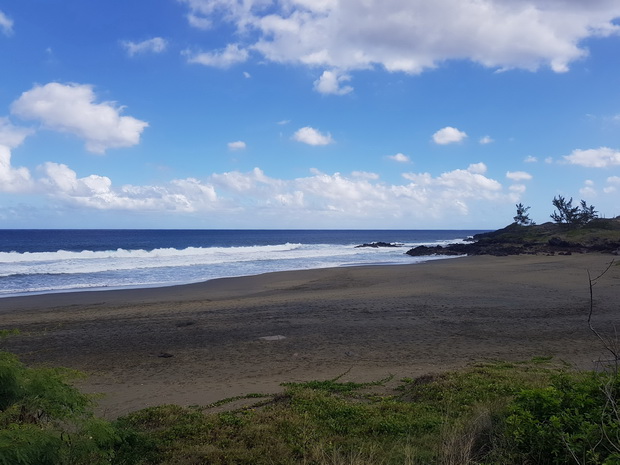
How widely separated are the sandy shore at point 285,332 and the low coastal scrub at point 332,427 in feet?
5.50

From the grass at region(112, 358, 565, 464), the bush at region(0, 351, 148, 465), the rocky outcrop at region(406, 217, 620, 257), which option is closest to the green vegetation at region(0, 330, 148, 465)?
the bush at region(0, 351, 148, 465)

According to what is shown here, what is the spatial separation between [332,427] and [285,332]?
279 inches

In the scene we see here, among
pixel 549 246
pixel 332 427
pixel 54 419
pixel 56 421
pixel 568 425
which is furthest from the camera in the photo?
pixel 549 246

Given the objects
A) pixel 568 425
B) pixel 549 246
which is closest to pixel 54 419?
pixel 568 425

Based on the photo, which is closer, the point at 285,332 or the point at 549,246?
the point at 285,332

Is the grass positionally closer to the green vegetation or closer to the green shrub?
the green shrub

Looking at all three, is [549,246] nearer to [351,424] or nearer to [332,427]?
[351,424]

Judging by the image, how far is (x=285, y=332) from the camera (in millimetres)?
12430

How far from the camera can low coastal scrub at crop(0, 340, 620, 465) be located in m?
3.74

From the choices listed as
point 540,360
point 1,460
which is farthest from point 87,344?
point 540,360

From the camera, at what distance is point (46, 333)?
13070mm

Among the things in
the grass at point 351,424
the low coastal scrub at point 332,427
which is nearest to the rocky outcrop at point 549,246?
the grass at point 351,424

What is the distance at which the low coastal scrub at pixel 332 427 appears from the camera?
3738mm

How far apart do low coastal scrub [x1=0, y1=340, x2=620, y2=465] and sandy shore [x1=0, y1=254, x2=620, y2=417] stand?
1675 mm
